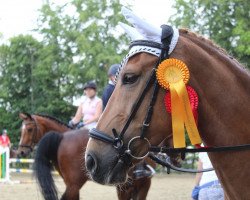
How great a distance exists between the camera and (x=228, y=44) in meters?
27.5

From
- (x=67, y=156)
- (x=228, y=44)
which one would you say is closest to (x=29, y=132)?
(x=67, y=156)

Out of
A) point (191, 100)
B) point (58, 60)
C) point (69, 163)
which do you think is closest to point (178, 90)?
point (191, 100)

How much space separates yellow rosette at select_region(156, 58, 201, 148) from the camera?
288 cm

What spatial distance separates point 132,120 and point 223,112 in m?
0.55

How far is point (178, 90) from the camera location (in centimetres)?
290

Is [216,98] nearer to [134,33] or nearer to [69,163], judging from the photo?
[134,33]

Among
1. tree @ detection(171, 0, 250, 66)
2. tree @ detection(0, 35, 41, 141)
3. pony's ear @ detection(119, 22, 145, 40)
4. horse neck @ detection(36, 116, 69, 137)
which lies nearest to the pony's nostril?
pony's ear @ detection(119, 22, 145, 40)

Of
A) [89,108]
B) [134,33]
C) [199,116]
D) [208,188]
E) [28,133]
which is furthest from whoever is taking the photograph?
[28,133]

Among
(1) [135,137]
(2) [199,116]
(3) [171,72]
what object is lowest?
(1) [135,137]

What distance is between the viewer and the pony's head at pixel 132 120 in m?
2.86

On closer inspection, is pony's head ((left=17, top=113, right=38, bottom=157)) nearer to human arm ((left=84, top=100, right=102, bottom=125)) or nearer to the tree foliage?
human arm ((left=84, top=100, right=102, bottom=125))

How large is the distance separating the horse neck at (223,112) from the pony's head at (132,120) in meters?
0.20

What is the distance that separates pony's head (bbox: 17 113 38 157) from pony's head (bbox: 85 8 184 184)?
8135 millimetres

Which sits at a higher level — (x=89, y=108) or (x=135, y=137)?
(x=135, y=137)
